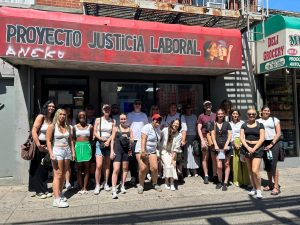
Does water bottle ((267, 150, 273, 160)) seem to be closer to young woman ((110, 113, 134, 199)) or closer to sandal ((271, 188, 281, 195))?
sandal ((271, 188, 281, 195))

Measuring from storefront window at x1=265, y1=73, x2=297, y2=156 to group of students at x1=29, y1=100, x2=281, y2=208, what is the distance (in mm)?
2749

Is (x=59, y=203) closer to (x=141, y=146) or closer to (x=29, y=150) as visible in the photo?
(x=29, y=150)

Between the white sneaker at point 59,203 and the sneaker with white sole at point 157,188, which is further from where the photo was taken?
the sneaker with white sole at point 157,188

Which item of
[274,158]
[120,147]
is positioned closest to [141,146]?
[120,147]

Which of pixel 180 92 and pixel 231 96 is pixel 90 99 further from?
pixel 231 96

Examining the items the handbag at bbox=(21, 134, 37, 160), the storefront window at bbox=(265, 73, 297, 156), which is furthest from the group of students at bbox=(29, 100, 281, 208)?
the storefront window at bbox=(265, 73, 297, 156)

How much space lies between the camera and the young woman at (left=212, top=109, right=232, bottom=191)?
6910mm

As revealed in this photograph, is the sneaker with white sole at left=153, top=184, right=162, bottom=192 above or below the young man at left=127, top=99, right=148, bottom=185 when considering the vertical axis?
below

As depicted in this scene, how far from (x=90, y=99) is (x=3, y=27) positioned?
2762 millimetres

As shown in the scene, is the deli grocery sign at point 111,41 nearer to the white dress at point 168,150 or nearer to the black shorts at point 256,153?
the white dress at point 168,150

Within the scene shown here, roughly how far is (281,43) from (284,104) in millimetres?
2494

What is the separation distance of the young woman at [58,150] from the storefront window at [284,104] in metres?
6.27

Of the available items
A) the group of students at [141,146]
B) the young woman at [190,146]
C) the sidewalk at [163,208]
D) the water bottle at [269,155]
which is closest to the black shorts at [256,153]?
the group of students at [141,146]

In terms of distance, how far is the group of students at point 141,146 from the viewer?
596cm
